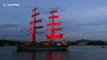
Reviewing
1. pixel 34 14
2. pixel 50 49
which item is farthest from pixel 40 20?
pixel 50 49

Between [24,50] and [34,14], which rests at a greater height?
[34,14]

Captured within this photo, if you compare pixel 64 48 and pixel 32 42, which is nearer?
pixel 32 42

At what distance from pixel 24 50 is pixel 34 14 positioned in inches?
645

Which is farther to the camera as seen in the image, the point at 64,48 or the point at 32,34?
the point at 64,48

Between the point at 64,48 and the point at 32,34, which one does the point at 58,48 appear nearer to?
the point at 64,48

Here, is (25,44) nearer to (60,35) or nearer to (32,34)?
(32,34)

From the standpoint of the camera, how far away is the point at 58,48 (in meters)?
125

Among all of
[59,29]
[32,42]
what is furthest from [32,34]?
[59,29]

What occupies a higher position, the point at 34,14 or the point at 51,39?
the point at 34,14

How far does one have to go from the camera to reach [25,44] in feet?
402

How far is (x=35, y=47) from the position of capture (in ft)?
394

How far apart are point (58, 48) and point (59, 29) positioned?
9036mm

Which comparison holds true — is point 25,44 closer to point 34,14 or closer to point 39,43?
point 39,43

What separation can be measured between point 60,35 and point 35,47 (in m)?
11.5
